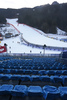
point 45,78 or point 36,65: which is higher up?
point 45,78

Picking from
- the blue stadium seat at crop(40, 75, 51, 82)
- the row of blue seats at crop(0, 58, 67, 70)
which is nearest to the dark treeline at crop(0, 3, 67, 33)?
the row of blue seats at crop(0, 58, 67, 70)

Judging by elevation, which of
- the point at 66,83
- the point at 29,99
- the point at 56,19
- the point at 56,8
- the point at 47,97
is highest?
the point at 56,8

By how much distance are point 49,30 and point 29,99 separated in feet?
252

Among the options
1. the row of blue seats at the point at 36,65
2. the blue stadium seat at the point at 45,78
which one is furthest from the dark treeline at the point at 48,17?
the blue stadium seat at the point at 45,78

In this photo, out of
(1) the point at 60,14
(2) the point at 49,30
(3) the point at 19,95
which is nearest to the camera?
(3) the point at 19,95

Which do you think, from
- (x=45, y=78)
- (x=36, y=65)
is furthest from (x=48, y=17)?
(x=45, y=78)

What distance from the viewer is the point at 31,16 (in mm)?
86125

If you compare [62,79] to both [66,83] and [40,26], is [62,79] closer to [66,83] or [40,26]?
[66,83]

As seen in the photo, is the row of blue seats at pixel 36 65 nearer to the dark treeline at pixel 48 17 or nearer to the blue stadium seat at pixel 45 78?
the blue stadium seat at pixel 45 78

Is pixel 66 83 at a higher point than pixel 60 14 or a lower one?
lower

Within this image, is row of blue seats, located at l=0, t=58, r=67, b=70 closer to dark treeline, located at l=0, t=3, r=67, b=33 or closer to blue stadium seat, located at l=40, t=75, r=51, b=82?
blue stadium seat, located at l=40, t=75, r=51, b=82

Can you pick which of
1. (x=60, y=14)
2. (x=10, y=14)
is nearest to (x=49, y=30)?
(x=60, y=14)

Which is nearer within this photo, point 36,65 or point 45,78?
point 45,78

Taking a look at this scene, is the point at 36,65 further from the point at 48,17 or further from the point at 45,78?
the point at 48,17
